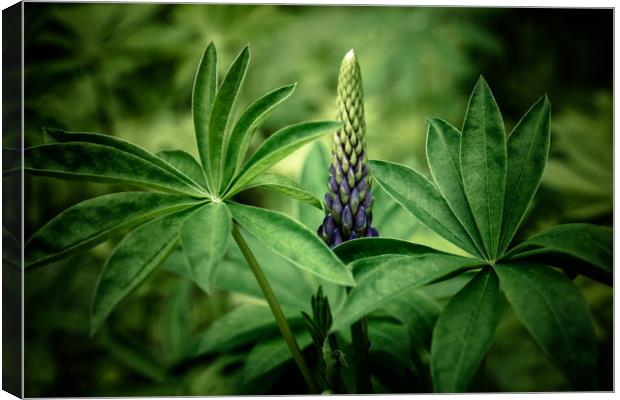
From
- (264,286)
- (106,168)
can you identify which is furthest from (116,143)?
(264,286)

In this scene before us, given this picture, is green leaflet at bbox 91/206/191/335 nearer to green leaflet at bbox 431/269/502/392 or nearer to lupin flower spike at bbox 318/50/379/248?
lupin flower spike at bbox 318/50/379/248

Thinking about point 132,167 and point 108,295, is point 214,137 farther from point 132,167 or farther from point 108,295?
point 108,295

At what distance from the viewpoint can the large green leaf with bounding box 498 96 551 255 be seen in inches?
63.8

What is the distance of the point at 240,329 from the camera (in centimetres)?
180

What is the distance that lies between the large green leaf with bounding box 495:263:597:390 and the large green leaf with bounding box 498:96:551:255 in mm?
169

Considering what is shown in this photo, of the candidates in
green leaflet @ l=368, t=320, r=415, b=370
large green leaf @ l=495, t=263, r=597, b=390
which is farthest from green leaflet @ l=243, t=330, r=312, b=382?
large green leaf @ l=495, t=263, r=597, b=390

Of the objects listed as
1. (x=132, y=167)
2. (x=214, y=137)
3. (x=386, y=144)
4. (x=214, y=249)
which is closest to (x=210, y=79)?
(x=214, y=137)

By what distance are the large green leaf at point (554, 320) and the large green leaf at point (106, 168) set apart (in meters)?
0.71

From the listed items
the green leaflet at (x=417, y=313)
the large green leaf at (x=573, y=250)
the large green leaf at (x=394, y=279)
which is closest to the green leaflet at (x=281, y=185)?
the large green leaf at (x=394, y=279)

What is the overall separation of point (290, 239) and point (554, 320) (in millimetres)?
589

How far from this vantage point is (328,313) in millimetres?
1607

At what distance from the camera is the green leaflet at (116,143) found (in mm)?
1540

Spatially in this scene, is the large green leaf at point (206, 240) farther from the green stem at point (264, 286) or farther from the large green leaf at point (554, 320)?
the large green leaf at point (554, 320)

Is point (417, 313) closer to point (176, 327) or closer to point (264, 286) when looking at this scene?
point (264, 286)
